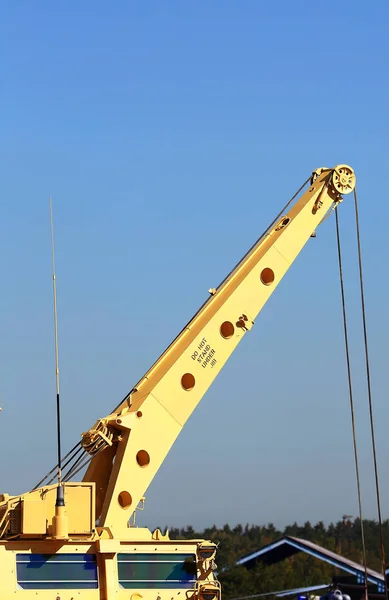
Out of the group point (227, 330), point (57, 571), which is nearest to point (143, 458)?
point (57, 571)

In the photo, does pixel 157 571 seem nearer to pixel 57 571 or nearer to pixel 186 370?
pixel 57 571

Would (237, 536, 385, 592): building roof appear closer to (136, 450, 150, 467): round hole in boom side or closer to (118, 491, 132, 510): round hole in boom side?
(136, 450, 150, 467): round hole in boom side

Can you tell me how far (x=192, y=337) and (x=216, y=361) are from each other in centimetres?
82

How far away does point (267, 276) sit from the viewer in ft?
99.8

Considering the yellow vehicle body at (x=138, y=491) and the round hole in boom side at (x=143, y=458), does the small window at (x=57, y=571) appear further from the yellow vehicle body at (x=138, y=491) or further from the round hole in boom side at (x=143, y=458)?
the round hole in boom side at (x=143, y=458)

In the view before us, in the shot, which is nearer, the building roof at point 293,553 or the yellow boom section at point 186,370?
the yellow boom section at point 186,370

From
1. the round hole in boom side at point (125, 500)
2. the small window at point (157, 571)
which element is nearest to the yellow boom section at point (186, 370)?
the round hole in boom side at point (125, 500)

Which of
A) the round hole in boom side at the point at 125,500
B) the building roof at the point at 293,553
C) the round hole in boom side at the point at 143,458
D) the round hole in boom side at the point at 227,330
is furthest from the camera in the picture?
the building roof at the point at 293,553

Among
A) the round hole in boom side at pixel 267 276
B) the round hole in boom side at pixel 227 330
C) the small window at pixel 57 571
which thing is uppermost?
the round hole in boom side at pixel 267 276

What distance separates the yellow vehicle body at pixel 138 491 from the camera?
2505 cm

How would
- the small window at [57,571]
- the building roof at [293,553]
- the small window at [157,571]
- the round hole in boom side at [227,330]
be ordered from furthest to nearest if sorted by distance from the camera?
the building roof at [293,553]
the round hole in boom side at [227,330]
the small window at [157,571]
the small window at [57,571]

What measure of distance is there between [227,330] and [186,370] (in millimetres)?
1611

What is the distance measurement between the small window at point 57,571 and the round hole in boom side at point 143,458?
272 centimetres

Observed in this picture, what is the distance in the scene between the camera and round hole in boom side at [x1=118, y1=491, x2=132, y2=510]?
88.7 ft
